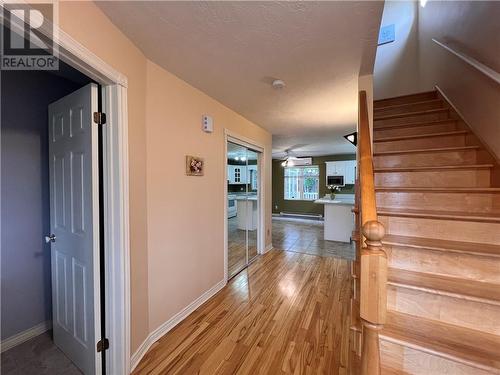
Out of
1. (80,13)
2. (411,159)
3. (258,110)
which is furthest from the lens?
(258,110)

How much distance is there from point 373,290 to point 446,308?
743mm

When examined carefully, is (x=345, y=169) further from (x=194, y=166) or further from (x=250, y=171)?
(x=194, y=166)

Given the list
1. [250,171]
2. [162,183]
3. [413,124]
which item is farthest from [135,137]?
[413,124]

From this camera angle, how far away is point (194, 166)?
224 cm

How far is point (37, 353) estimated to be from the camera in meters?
1.67

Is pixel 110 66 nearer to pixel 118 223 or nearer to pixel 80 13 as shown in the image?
pixel 80 13

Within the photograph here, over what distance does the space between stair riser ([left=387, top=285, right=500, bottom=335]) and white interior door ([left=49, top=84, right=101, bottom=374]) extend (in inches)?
73.1

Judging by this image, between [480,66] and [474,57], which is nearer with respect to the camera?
[480,66]

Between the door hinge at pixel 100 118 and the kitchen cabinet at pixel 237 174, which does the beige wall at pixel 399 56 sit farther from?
the door hinge at pixel 100 118

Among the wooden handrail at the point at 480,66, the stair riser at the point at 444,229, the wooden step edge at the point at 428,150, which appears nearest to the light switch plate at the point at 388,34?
the wooden handrail at the point at 480,66

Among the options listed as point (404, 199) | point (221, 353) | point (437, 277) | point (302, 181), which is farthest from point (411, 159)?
point (302, 181)

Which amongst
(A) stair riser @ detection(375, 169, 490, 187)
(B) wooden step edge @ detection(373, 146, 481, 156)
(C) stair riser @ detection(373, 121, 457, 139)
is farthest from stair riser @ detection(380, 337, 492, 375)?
(C) stair riser @ detection(373, 121, 457, 139)

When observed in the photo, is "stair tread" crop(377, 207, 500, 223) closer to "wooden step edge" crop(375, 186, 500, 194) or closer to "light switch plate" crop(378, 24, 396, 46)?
"wooden step edge" crop(375, 186, 500, 194)

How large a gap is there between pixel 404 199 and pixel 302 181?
6825mm
